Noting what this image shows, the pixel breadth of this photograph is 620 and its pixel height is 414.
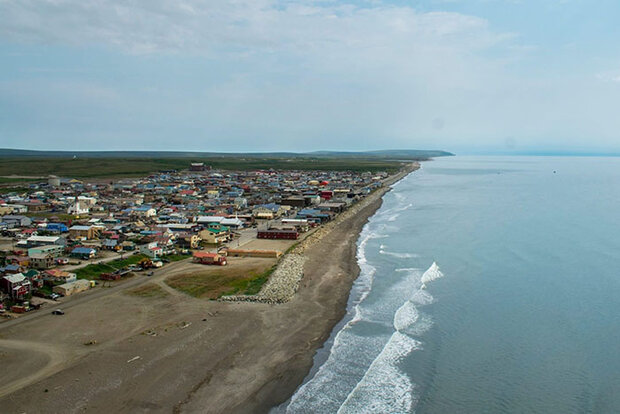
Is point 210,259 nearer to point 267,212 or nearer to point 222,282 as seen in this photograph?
point 222,282

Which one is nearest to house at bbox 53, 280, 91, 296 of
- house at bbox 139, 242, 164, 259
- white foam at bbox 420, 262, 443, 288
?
house at bbox 139, 242, 164, 259

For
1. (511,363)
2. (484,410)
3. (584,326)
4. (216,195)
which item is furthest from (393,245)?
(216,195)

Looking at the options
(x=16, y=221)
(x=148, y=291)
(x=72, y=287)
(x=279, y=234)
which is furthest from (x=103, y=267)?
(x=16, y=221)

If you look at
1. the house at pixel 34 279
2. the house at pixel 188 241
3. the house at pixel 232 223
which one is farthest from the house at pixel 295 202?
the house at pixel 34 279

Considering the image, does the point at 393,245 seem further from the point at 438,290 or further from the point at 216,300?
the point at 216,300

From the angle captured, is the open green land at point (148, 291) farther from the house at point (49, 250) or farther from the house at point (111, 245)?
the house at point (111, 245)

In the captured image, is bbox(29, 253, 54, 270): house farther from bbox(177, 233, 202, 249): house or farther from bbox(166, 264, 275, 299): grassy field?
bbox(177, 233, 202, 249): house
